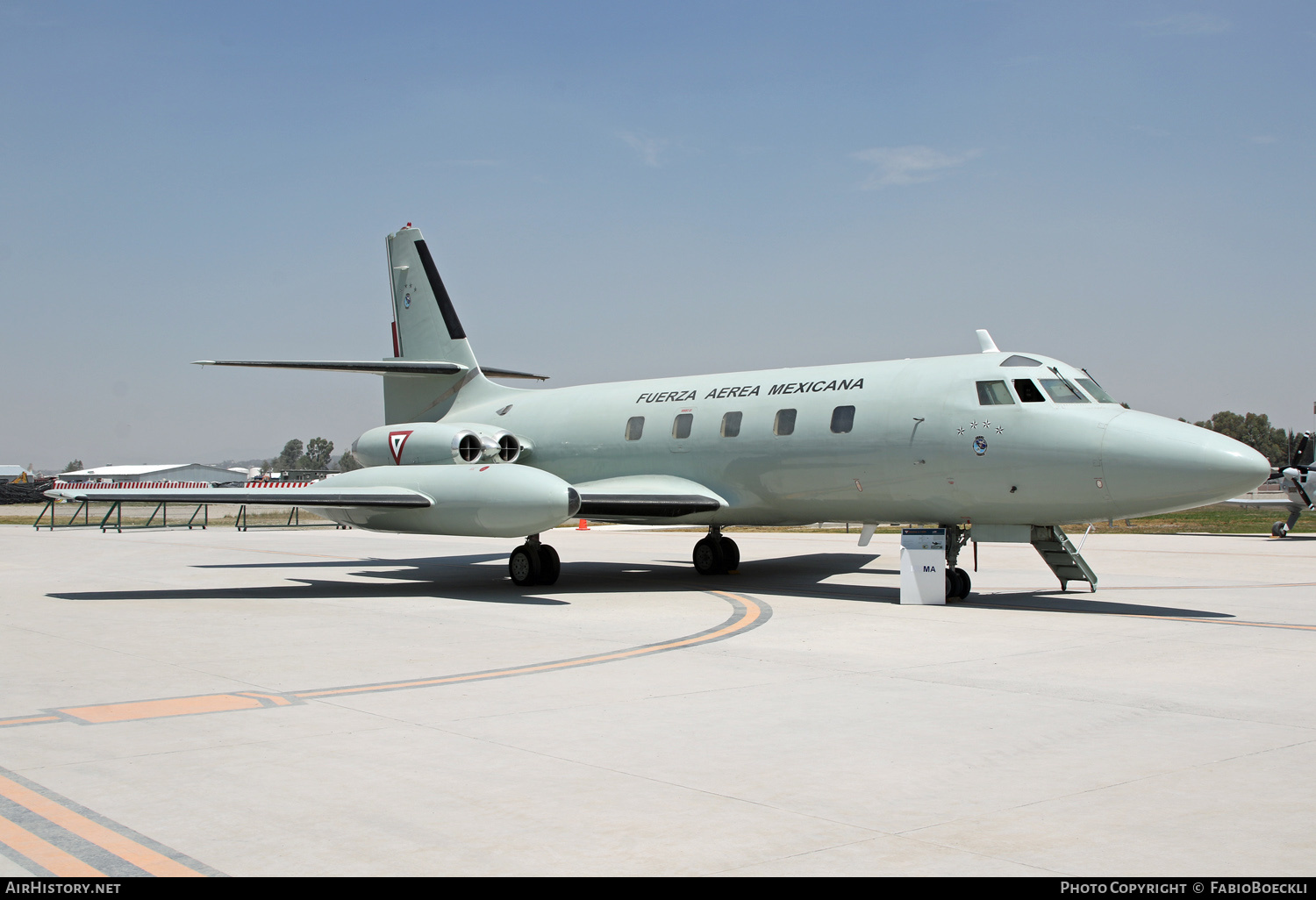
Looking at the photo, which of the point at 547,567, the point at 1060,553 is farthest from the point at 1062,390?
the point at 547,567

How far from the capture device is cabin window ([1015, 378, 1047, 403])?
1430cm

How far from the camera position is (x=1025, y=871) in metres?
4.32

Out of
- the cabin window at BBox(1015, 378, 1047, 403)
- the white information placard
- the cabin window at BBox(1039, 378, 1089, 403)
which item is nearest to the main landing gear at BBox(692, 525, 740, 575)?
the white information placard

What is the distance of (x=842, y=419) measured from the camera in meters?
16.0

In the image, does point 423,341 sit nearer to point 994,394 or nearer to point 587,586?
point 587,586

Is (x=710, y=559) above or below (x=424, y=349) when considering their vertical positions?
below

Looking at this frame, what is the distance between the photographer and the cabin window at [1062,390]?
14.3 metres

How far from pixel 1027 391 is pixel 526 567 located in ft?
27.9

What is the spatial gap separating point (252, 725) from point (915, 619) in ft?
27.8

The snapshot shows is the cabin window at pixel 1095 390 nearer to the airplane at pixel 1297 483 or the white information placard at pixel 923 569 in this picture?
the white information placard at pixel 923 569

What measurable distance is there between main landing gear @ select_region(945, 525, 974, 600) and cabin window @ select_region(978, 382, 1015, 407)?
2045 millimetres

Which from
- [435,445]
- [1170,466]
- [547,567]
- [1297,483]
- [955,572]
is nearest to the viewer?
[1170,466]

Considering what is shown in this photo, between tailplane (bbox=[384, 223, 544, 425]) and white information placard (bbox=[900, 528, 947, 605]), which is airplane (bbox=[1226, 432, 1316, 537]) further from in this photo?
tailplane (bbox=[384, 223, 544, 425])

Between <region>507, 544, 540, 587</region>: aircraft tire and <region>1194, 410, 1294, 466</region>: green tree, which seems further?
<region>1194, 410, 1294, 466</region>: green tree
